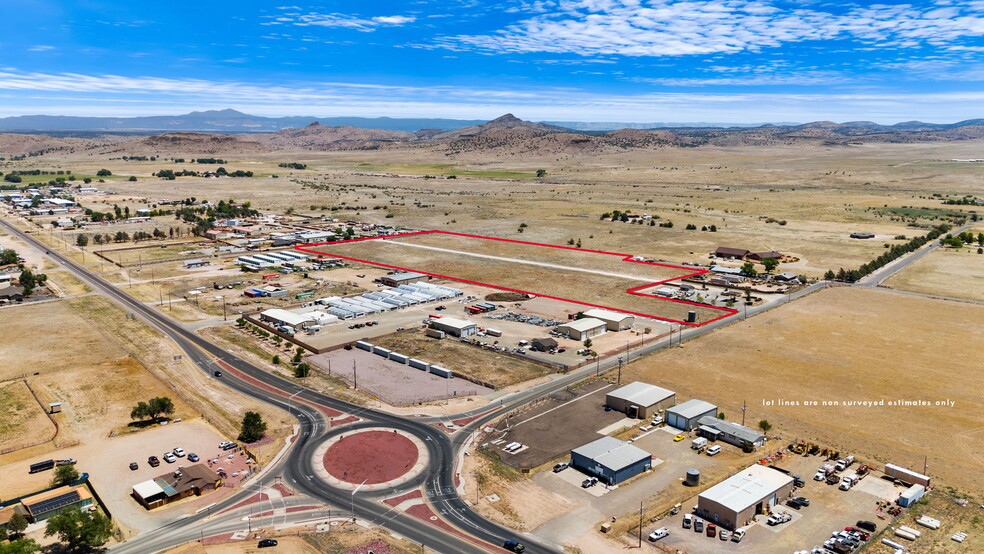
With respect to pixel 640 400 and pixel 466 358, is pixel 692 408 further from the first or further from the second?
pixel 466 358

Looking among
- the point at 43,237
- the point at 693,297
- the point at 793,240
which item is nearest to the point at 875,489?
the point at 693,297

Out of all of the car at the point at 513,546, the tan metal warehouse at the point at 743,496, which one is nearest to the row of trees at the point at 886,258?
the tan metal warehouse at the point at 743,496

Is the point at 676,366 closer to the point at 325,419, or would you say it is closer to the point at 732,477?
the point at 732,477

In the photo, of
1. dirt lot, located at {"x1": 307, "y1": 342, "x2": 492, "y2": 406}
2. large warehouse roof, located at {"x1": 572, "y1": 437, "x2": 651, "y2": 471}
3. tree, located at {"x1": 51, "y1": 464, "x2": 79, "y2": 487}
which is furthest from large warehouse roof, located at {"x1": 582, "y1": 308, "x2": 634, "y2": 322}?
tree, located at {"x1": 51, "y1": 464, "x2": 79, "y2": 487}

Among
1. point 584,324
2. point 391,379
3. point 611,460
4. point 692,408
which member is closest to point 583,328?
point 584,324

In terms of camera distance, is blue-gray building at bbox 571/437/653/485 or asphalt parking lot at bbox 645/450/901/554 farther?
blue-gray building at bbox 571/437/653/485

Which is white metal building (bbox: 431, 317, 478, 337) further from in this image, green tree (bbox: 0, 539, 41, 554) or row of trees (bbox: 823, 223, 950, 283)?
row of trees (bbox: 823, 223, 950, 283)
